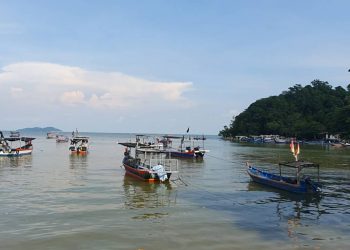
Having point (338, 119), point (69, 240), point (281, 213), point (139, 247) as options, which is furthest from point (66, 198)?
point (338, 119)

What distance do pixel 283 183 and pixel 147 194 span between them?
11.2 meters

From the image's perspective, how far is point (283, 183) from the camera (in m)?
34.2

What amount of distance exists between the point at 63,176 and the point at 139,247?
89.9 feet

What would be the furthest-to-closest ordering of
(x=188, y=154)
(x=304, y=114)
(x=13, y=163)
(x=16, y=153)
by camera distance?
(x=304, y=114) → (x=188, y=154) → (x=16, y=153) → (x=13, y=163)

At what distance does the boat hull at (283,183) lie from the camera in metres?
32.2

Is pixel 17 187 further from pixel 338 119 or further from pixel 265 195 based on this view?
pixel 338 119

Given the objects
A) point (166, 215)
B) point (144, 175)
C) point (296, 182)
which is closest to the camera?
point (166, 215)

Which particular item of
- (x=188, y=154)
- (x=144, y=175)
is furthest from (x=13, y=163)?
(x=188, y=154)

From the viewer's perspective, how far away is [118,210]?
26.1 m

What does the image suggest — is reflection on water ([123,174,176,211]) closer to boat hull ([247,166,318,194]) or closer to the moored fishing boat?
boat hull ([247,166,318,194])

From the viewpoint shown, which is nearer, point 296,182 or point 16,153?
point 296,182

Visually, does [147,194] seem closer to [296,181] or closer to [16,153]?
[296,181]

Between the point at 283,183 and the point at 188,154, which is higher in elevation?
the point at 188,154

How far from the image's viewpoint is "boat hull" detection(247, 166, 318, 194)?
3219 centimetres
